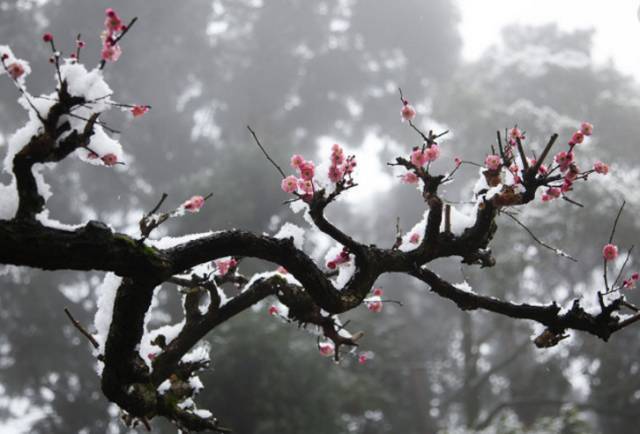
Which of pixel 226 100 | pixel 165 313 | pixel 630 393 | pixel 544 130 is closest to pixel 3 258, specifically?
pixel 165 313

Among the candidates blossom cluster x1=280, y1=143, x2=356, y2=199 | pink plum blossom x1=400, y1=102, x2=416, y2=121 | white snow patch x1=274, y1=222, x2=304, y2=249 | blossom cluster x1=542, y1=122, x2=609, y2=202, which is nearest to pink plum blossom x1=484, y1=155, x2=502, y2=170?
blossom cluster x1=542, y1=122, x2=609, y2=202

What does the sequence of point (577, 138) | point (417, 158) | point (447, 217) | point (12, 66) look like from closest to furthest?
1. point (12, 66)
2. point (417, 158)
3. point (577, 138)
4. point (447, 217)

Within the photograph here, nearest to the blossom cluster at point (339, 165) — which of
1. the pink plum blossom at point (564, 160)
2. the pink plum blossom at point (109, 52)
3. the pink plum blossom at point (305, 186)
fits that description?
the pink plum blossom at point (305, 186)

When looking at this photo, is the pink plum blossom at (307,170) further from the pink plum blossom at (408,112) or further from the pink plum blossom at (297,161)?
the pink plum blossom at (408,112)

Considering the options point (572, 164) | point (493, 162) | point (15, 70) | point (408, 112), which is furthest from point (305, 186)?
point (572, 164)

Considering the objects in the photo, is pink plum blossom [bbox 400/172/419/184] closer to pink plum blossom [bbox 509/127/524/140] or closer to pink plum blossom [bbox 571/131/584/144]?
pink plum blossom [bbox 509/127/524/140]

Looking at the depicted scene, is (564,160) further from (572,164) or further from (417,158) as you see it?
(417,158)

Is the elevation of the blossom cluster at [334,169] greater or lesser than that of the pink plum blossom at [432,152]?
lesser

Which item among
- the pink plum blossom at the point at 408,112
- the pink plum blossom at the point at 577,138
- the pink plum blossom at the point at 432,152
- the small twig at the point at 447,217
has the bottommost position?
the small twig at the point at 447,217

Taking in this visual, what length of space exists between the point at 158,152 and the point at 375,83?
8584 mm

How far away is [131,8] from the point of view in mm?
14719

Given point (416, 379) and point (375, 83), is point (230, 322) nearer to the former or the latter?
point (416, 379)

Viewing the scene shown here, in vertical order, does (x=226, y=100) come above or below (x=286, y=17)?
below

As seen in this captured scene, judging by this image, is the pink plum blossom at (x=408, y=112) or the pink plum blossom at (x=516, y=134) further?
the pink plum blossom at (x=408, y=112)
